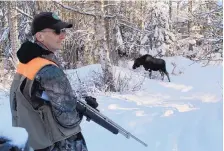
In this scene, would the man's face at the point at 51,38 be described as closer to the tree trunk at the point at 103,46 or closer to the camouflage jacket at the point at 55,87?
the camouflage jacket at the point at 55,87

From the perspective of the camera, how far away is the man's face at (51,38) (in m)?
2.78

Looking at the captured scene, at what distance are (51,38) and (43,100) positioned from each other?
19.0 inches

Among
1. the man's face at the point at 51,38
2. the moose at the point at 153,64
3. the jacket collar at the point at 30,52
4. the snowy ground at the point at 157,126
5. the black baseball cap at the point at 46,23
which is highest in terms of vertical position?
the black baseball cap at the point at 46,23

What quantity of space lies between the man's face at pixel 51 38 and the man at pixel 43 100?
0.09 feet

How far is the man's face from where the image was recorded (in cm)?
278

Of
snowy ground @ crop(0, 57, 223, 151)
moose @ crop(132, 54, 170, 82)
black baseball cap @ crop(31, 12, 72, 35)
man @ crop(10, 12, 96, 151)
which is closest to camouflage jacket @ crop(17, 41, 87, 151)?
man @ crop(10, 12, 96, 151)

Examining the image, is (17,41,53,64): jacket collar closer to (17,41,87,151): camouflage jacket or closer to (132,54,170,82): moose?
(17,41,87,151): camouflage jacket

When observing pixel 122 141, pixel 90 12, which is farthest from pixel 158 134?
pixel 90 12

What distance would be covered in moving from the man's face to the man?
29mm

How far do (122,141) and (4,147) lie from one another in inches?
159

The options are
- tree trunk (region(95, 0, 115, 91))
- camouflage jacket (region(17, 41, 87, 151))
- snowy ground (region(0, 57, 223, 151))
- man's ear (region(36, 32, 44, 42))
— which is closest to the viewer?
camouflage jacket (region(17, 41, 87, 151))

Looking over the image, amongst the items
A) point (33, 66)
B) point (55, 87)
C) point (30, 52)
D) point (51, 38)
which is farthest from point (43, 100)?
point (51, 38)

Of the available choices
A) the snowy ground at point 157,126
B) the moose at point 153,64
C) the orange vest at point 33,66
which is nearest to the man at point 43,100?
the orange vest at point 33,66

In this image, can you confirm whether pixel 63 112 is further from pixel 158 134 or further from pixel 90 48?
pixel 90 48
